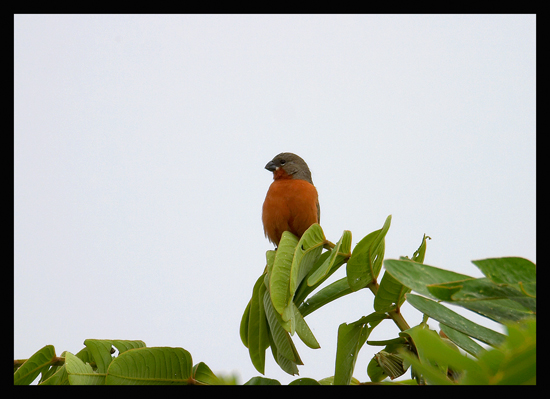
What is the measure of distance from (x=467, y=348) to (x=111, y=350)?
4.78ft

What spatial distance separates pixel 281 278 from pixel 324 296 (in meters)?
0.35

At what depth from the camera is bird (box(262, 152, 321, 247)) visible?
14.1 ft

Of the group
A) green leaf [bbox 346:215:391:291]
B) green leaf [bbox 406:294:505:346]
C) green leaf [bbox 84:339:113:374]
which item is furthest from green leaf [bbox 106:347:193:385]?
green leaf [bbox 406:294:505:346]

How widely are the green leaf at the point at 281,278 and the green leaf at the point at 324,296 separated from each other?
256mm

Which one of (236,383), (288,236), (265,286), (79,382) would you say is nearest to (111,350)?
(79,382)

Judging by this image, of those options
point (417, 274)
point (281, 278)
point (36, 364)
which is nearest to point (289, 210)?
point (281, 278)

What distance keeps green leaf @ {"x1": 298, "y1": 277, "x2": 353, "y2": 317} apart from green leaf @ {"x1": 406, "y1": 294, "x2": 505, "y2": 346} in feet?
2.27

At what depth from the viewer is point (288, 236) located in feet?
7.67

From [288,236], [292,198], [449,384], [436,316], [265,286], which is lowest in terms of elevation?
[449,384]

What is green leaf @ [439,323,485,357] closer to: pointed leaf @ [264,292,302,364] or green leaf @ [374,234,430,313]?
green leaf @ [374,234,430,313]

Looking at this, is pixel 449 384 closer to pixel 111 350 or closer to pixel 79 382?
pixel 79 382

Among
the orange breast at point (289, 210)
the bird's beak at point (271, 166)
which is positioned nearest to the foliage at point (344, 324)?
the orange breast at point (289, 210)

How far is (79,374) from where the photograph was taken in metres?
1.80

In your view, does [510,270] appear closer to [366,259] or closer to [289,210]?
[366,259]
